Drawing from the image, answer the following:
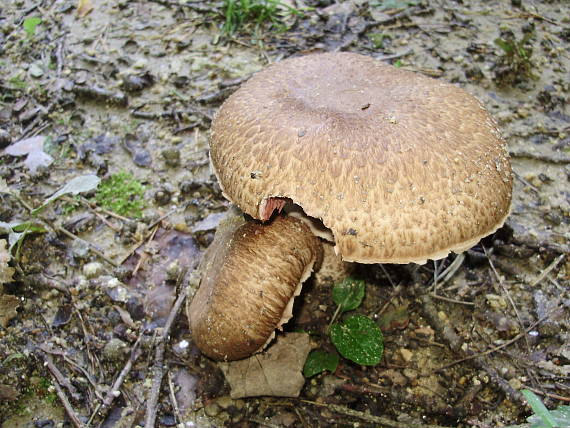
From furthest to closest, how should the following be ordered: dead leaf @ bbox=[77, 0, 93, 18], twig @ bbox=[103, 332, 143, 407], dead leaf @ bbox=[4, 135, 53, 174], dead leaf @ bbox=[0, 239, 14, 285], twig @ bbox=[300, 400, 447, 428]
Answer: dead leaf @ bbox=[77, 0, 93, 18]
dead leaf @ bbox=[4, 135, 53, 174]
dead leaf @ bbox=[0, 239, 14, 285]
twig @ bbox=[103, 332, 143, 407]
twig @ bbox=[300, 400, 447, 428]

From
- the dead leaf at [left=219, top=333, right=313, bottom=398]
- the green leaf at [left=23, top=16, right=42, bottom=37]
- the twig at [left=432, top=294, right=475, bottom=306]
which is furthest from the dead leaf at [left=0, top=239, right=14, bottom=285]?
the green leaf at [left=23, top=16, right=42, bottom=37]

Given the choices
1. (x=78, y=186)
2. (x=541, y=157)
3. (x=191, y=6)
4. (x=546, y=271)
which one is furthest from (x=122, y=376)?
(x=191, y=6)

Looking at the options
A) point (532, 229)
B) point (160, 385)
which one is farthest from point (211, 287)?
point (532, 229)

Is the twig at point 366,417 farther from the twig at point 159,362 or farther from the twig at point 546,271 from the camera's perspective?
the twig at point 546,271

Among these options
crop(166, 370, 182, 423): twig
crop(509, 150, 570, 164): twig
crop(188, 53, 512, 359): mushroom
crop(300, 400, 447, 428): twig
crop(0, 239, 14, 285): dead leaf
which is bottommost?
crop(300, 400, 447, 428): twig

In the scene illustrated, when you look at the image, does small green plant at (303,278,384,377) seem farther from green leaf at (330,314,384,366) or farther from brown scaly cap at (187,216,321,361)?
brown scaly cap at (187,216,321,361)

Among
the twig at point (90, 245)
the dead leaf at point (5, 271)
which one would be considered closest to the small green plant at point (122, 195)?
the twig at point (90, 245)
